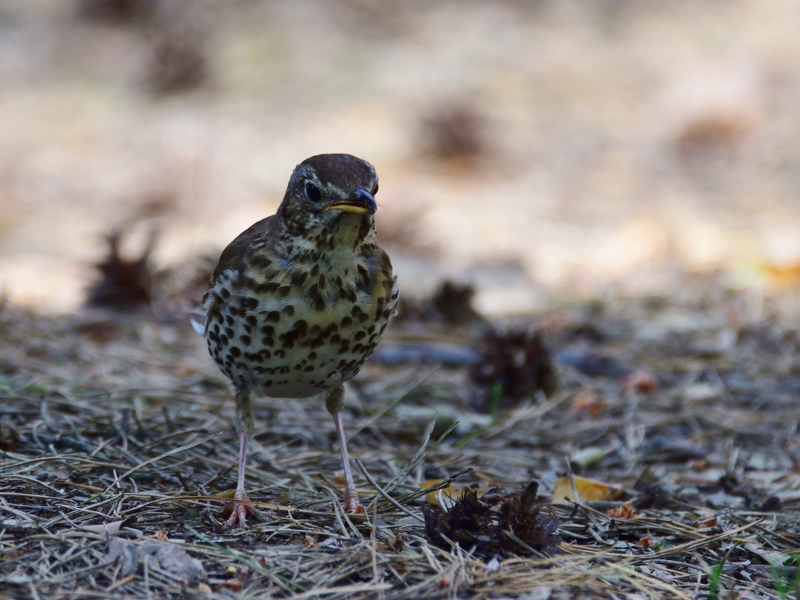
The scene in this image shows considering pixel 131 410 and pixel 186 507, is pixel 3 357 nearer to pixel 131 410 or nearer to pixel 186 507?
pixel 131 410

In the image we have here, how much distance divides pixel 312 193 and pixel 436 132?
7.22 metres

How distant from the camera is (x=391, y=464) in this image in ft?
14.3

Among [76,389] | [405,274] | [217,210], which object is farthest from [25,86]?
[76,389]

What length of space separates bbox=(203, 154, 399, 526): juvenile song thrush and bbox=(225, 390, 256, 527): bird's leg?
0.01m

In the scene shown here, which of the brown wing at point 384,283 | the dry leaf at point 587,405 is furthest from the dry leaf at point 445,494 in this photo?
the dry leaf at point 587,405

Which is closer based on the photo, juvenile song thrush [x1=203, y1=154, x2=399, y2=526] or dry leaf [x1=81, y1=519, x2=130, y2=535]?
dry leaf [x1=81, y1=519, x2=130, y2=535]

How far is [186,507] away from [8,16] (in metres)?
10.9

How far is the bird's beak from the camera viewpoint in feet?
11.4

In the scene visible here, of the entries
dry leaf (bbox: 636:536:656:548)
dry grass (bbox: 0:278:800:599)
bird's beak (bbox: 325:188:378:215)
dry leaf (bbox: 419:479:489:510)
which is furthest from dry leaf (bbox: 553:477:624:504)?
bird's beak (bbox: 325:188:378:215)

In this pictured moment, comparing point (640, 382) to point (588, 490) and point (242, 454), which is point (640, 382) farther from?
point (242, 454)

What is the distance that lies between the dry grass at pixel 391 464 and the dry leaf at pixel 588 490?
0.20 feet

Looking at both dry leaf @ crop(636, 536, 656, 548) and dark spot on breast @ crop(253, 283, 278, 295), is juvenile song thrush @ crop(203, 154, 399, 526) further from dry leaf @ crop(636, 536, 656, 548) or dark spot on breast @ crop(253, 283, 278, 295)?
dry leaf @ crop(636, 536, 656, 548)

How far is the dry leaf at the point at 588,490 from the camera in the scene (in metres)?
4.02

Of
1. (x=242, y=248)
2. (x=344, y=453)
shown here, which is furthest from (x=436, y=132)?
(x=344, y=453)
